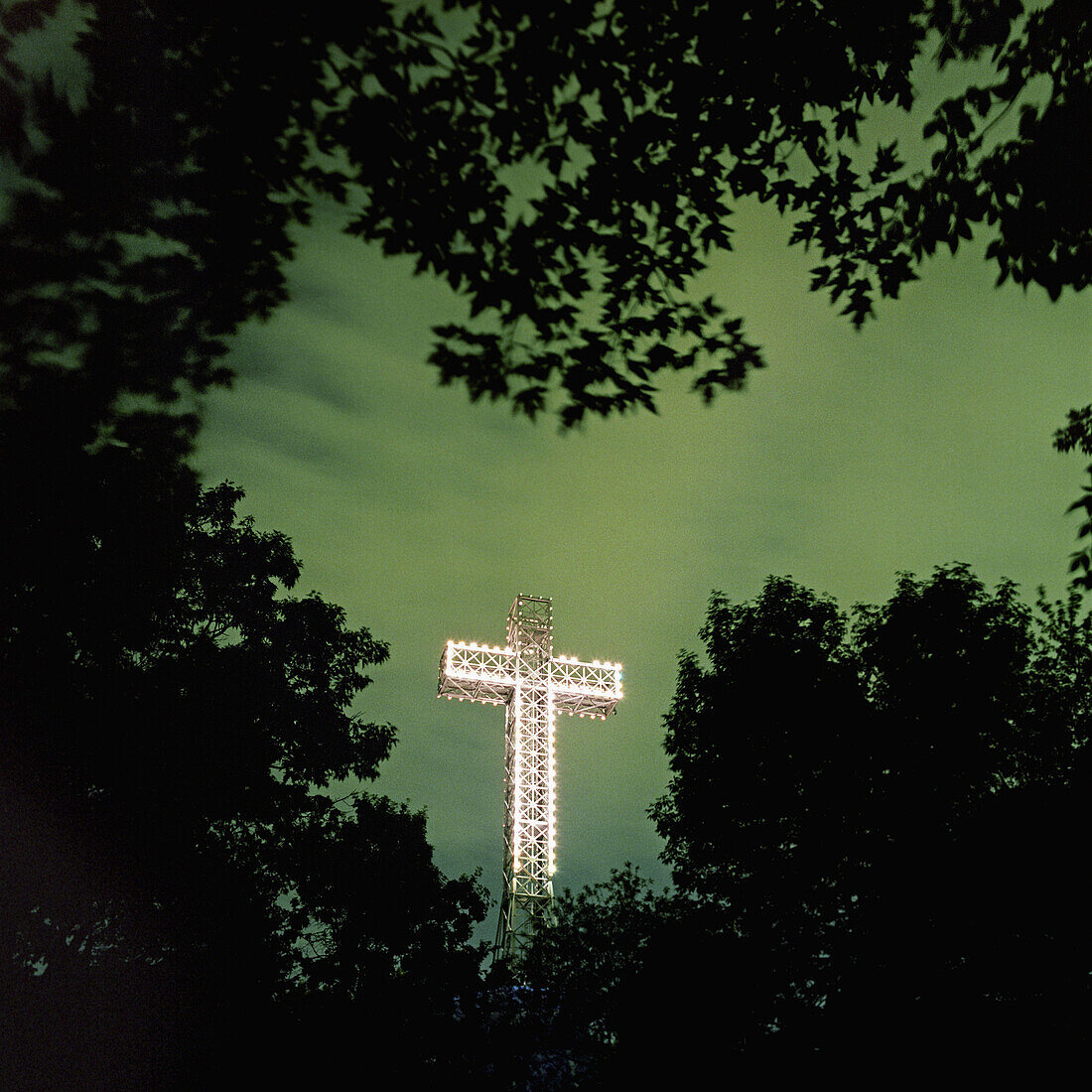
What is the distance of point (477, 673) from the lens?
101 ft

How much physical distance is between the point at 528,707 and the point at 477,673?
8.31 feet

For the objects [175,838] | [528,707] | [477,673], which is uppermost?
[477,673]

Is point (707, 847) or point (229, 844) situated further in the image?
point (707, 847)

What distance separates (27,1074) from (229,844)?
138 inches

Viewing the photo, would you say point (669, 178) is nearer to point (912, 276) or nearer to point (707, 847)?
point (912, 276)

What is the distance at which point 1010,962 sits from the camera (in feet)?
34.6

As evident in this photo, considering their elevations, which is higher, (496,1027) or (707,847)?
(707,847)

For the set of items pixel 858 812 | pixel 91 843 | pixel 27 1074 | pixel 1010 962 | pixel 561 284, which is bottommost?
pixel 27 1074

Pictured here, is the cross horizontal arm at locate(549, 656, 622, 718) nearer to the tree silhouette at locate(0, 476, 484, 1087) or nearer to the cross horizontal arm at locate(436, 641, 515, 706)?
the cross horizontal arm at locate(436, 641, 515, 706)

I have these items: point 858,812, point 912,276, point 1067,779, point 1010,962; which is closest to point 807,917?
point 858,812

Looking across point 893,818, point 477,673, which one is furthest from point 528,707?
point 893,818

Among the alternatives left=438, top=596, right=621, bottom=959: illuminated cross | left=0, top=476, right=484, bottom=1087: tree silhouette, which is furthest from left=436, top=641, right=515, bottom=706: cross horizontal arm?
left=0, top=476, right=484, bottom=1087: tree silhouette

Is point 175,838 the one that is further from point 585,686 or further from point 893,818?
point 585,686

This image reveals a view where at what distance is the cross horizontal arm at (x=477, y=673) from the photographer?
30688mm
